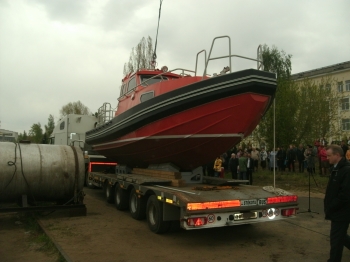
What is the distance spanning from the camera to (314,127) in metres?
25.4

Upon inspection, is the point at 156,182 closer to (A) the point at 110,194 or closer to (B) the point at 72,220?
(B) the point at 72,220

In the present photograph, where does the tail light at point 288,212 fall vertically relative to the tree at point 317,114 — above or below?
below

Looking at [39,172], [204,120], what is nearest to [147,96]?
[204,120]

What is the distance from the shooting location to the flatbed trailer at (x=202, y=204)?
17.8ft

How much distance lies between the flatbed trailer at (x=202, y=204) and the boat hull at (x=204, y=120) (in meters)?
0.65

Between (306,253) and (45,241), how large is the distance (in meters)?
4.45

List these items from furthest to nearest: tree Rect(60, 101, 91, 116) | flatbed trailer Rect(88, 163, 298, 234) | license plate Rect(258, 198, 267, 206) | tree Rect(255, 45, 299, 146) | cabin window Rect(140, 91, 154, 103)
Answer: tree Rect(60, 101, 91, 116) → tree Rect(255, 45, 299, 146) → cabin window Rect(140, 91, 154, 103) → license plate Rect(258, 198, 267, 206) → flatbed trailer Rect(88, 163, 298, 234)

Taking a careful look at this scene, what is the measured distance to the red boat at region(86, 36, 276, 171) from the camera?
6605 mm

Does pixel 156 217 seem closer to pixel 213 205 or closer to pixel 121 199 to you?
pixel 213 205

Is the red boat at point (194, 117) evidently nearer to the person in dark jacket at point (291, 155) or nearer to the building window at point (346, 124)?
the person in dark jacket at point (291, 155)

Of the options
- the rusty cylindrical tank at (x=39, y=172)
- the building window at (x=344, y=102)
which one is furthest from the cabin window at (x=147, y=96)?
the building window at (x=344, y=102)

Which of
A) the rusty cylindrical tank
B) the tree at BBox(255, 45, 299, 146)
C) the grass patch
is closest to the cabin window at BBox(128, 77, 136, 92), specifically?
the rusty cylindrical tank

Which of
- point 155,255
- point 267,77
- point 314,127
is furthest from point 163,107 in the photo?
point 314,127

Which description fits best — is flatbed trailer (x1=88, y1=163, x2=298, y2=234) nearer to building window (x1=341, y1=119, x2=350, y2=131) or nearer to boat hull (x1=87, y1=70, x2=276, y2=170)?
boat hull (x1=87, y1=70, x2=276, y2=170)
